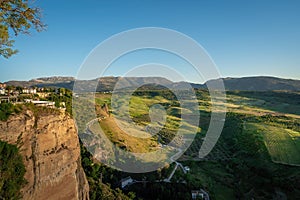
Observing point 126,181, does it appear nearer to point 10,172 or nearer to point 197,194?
point 197,194

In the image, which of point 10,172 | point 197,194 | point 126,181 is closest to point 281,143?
point 197,194

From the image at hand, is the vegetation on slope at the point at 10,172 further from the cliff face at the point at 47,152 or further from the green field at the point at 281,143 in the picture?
the green field at the point at 281,143

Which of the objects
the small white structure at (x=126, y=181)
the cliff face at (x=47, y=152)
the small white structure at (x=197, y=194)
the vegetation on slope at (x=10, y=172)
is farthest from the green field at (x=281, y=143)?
the vegetation on slope at (x=10, y=172)

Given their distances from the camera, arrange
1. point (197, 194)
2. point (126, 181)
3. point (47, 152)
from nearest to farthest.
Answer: point (47, 152), point (197, 194), point (126, 181)

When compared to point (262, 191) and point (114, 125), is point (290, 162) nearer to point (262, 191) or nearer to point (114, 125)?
point (262, 191)

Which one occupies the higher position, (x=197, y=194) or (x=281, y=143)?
(x=281, y=143)

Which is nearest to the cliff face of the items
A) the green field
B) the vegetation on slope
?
the vegetation on slope

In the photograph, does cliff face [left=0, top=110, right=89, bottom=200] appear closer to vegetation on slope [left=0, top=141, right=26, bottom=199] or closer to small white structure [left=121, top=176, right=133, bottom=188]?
vegetation on slope [left=0, top=141, right=26, bottom=199]
